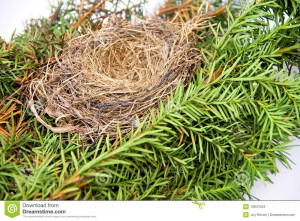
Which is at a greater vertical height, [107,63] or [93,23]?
[93,23]

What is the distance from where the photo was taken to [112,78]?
1.04 m

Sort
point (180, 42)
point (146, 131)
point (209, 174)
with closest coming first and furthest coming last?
1. point (146, 131)
2. point (209, 174)
3. point (180, 42)

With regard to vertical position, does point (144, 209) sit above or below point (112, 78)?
below

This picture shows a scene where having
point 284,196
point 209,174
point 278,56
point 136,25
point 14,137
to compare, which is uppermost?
point 136,25

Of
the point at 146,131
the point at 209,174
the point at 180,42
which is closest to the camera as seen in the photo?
the point at 146,131

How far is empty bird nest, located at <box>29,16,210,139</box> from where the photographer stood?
87 cm

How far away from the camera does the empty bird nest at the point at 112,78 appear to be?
0.87 metres

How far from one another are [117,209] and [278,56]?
2.21ft

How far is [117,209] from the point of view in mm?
750

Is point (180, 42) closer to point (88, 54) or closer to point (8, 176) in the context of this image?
point (88, 54)

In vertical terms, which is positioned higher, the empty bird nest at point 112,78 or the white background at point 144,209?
the empty bird nest at point 112,78

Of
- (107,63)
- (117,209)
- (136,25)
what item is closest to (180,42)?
(136,25)

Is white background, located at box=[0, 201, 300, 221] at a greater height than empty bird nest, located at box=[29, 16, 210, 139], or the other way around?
empty bird nest, located at box=[29, 16, 210, 139]

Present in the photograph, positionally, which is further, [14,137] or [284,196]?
[284,196]
